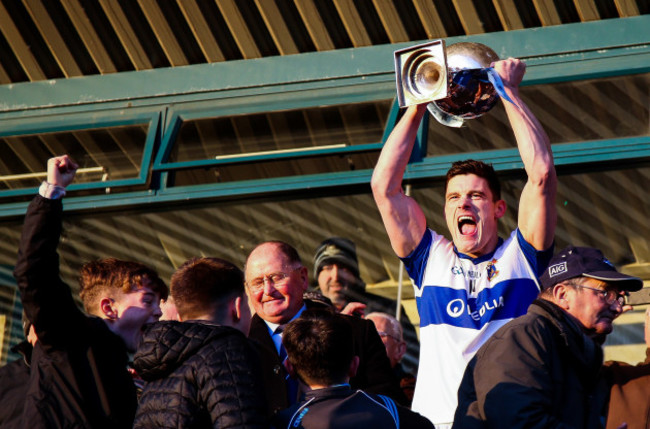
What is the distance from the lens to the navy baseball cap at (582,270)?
4.15m

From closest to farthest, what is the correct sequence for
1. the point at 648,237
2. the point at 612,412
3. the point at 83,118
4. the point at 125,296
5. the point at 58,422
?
the point at 58,422 < the point at 125,296 < the point at 612,412 < the point at 648,237 < the point at 83,118

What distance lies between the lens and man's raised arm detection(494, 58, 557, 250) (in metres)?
4.32

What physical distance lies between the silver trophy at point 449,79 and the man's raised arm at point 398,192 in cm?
12

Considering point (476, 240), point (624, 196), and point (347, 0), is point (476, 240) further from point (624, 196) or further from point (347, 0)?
point (347, 0)

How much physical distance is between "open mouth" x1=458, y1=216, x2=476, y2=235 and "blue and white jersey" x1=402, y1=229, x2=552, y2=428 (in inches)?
4.2

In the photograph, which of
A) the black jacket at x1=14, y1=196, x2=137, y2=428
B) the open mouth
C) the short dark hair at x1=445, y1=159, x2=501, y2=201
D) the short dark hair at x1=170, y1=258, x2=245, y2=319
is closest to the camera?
the short dark hair at x1=170, y1=258, x2=245, y2=319

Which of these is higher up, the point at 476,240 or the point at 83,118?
the point at 83,118

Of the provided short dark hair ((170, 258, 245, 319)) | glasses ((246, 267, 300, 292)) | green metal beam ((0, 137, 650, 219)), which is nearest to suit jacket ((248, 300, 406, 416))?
glasses ((246, 267, 300, 292))

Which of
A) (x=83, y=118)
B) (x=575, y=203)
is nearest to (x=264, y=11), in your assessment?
(x=83, y=118)

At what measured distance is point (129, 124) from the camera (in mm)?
8031

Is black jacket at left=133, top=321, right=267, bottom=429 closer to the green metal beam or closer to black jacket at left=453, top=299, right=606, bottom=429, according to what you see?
black jacket at left=453, top=299, right=606, bottom=429

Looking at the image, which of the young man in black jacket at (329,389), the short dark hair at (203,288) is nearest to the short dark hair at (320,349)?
the young man in black jacket at (329,389)

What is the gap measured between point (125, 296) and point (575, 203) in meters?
3.70

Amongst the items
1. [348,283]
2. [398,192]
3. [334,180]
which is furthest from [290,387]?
[334,180]
